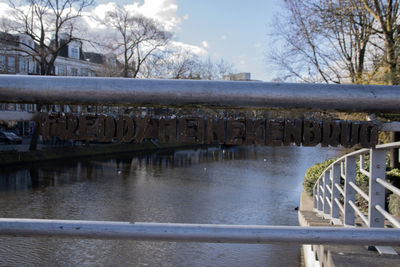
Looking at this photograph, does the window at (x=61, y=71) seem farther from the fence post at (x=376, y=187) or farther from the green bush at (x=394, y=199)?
the fence post at (x=376, y=187)

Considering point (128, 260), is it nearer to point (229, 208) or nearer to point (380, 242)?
point (229, 208)

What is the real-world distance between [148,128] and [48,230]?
454mm

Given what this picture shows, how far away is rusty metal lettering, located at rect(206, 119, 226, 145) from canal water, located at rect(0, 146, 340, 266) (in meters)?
7.94

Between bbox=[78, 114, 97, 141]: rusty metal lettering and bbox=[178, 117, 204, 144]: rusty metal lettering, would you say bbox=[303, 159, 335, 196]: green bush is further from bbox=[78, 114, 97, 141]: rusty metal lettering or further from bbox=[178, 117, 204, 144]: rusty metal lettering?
bbox=[78, 114, 97, 141]: rusty metal lettering

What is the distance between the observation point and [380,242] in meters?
1.24

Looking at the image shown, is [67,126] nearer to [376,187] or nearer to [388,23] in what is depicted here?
[376,187]

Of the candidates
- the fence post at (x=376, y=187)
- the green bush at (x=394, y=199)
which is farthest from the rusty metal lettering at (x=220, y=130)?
the green bush at (x=394, y=199)

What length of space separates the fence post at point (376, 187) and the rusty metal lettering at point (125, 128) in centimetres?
151

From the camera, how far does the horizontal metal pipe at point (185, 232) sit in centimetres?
125

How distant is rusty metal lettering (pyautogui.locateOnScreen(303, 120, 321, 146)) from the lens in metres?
1.37

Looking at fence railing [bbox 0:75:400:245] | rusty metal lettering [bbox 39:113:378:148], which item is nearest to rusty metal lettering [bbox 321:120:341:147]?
rusty metal lettering [bbox 39:113:378:148]

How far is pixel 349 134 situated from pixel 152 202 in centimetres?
1458

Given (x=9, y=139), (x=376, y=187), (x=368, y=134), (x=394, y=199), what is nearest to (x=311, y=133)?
(x=368, y=134)

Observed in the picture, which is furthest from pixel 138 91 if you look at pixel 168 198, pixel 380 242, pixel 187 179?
pixel 187 179
